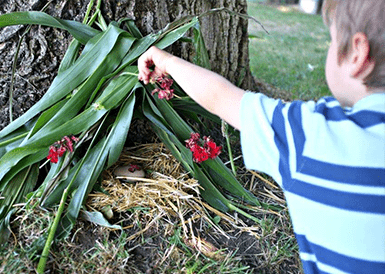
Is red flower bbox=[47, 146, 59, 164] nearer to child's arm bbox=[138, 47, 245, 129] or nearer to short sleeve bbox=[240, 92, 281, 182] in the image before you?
child's arm bbox=[138, 47, 245, 129]

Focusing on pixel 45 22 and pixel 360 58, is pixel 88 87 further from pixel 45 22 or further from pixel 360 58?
pixel 360 58

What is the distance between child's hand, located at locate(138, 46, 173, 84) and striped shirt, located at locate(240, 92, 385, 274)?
0.42 metres

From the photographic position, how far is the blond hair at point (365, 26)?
3.74ft

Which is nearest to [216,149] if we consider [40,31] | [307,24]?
[40,31]

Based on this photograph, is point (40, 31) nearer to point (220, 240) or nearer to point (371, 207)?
point (220, 240)

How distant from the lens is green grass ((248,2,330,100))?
406 cm

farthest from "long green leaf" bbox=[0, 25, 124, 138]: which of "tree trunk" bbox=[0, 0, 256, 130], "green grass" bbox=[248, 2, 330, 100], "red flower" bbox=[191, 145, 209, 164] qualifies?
"green grass" bbox=[248, 2, 330, 100]

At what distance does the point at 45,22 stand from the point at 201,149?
33.6 inches

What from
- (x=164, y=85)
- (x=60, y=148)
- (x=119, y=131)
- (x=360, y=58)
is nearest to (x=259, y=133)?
(x=360, y=58)

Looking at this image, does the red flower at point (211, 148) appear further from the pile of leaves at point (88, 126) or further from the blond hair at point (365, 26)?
the blond hair at point (365, 26)

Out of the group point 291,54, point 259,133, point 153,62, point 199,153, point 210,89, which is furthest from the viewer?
point 291,54

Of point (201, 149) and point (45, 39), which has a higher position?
point (45, 39)

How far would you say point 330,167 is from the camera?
112cm

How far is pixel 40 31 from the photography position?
74.9 inches
